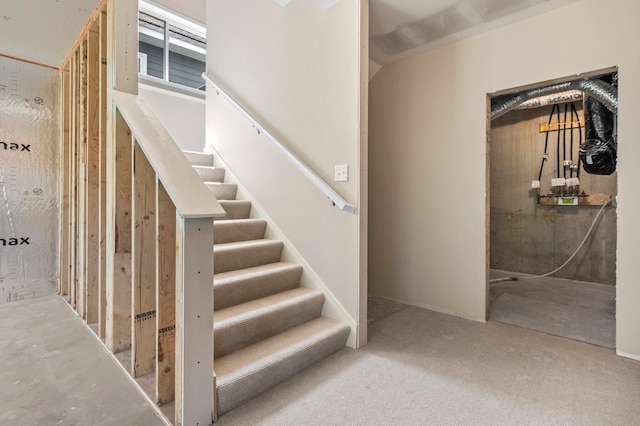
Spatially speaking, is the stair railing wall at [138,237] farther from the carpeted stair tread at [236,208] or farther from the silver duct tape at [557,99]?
the silver duct tape at [557,99]

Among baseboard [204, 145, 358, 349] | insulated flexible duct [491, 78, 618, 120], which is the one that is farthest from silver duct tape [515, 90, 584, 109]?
baseboard [204, 145, 358, 349]

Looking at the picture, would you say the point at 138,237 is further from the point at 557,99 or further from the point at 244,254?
the point at 557,99

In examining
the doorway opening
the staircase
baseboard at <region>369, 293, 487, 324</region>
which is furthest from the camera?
the doorway opening

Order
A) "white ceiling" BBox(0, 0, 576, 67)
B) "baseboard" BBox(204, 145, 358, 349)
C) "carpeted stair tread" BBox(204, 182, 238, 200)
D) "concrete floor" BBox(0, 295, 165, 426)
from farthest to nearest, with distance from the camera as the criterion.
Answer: "carpeted stair tread" BBox(204, 182, 238, 200)
"baseboard" BBox(204, 145, 358, 349)
"white ceiling" BBox(0, 0, 576, 67)
"concrete floor" BBox(0, 295, 165, 426)

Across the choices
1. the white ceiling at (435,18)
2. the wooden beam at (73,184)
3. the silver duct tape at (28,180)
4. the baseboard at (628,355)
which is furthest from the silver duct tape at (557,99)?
the silver duct tape at (28,180)

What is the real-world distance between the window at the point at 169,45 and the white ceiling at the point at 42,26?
1.96 m

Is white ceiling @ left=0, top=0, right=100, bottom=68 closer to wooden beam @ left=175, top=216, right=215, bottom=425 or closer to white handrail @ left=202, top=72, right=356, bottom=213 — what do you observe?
white handrail @ left=202, top=72, right=356, bottom=213

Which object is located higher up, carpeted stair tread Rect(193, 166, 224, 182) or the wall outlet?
carpeted stair tread Rect(193, 166, 224, 182)

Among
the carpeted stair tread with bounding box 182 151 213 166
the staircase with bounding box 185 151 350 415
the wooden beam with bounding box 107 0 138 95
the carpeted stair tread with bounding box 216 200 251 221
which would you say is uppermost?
the wooden beam with bounding box 107 0 138 95

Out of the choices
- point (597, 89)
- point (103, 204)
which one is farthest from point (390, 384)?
point (597, 89)

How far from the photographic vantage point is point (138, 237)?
1758 millimetres

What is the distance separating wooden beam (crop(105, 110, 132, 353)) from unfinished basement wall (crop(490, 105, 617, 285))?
5110 millimetres

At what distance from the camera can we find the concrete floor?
1467 mm

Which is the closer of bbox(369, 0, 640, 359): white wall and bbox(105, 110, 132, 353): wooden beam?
bbox(105, 110, 132, 353): wooden beam
